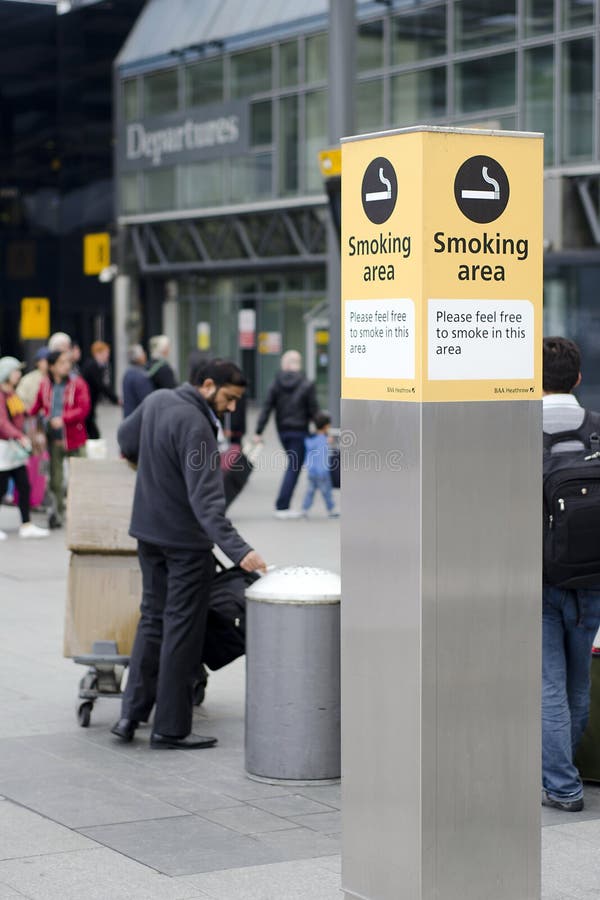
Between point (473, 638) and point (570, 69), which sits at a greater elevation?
point (570, 69)

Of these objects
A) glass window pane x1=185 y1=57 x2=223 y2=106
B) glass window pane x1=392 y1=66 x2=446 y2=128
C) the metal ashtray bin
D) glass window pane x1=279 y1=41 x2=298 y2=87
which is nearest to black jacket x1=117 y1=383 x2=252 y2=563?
the metal ashtray bin

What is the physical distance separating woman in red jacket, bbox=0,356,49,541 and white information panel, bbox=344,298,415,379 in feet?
32.9

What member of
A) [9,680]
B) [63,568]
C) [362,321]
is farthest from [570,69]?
[362,321]

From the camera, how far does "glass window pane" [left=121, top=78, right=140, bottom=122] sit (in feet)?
125

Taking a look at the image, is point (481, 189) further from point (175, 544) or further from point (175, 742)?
point (175, 742)

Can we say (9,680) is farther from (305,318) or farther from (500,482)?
(305,318)

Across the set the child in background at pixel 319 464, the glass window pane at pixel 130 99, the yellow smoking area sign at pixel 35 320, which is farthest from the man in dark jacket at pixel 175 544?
the glass window pane at pixel 130 99

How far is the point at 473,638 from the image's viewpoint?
165 inches

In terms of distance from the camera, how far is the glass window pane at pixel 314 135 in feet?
104

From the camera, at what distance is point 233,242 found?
35469 millimetres

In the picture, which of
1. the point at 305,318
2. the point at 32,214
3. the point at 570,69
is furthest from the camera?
the point at 32,214

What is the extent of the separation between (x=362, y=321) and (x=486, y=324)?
1.13 feet

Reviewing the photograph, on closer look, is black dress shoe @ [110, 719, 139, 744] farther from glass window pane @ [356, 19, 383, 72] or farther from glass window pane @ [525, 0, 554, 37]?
glass window pane @ [356, 19, 383, 72]

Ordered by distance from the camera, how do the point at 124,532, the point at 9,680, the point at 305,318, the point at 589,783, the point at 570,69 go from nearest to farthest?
1. the point at 589,783
2. the point at 124,532
3. the point at 9,680
4. the point at 570,69
5. the point at 305,318
